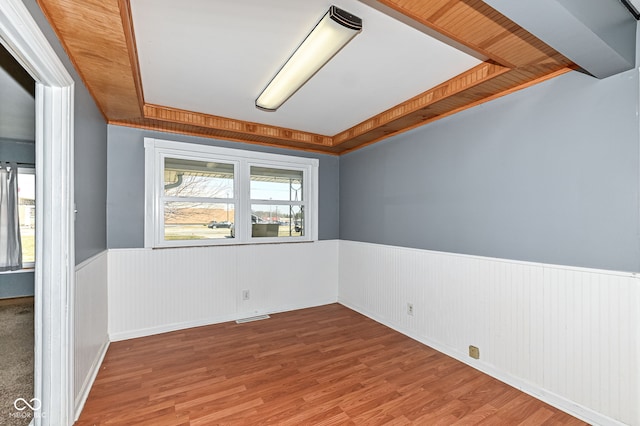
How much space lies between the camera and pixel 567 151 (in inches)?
80.0

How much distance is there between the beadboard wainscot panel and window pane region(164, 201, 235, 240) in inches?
29.3

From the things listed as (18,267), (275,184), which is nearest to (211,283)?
(275,184)

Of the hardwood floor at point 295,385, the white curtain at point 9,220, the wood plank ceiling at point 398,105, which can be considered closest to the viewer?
the wood plank ceiling at point 398,105

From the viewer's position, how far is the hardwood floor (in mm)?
1922

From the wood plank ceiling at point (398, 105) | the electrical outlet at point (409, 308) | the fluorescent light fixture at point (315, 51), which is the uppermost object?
the fluorescent light fixture at point (315, 51)

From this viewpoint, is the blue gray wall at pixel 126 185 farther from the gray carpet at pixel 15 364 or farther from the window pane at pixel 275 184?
the gray carpet at pixel 15 364

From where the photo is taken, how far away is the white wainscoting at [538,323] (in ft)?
5.85

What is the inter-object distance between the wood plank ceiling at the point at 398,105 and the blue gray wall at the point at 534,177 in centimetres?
20

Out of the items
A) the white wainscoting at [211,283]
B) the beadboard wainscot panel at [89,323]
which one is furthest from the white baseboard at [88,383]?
the white wainscoting at [211,283]

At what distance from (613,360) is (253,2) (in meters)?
3.05

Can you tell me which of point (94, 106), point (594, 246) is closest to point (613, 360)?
point (594, 246)

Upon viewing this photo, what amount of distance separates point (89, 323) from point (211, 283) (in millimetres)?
1370

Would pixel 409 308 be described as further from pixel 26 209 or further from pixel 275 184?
pixel 26 209

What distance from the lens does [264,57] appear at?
83.0 inches
